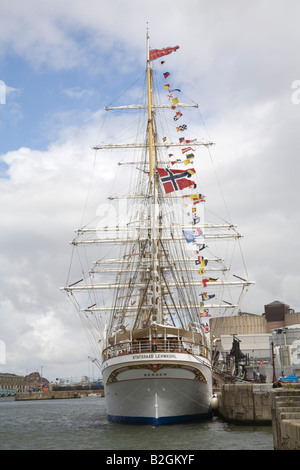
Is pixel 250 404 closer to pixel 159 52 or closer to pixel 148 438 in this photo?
pixel 148 438

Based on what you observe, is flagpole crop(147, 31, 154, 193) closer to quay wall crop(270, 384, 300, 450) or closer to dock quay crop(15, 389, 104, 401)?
quay wall crop(270, 384, 300, 450)

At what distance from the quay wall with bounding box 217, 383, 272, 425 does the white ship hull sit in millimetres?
2429

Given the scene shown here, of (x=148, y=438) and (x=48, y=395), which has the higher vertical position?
(x=148, y=438)

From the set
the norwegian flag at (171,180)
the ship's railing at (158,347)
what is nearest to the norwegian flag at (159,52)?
the norwegian flag at (171,180)

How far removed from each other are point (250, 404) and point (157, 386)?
569 centimetres

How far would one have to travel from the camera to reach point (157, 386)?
3173cm

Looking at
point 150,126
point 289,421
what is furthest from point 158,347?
point 150,126

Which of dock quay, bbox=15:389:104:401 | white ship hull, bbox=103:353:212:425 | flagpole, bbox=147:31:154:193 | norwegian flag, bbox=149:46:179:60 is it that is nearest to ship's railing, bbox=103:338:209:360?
white ship hull, bbox=103:353:212:425

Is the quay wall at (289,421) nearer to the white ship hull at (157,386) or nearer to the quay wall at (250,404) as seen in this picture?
the quay wall at (250,404)

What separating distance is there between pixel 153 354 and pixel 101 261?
105 ft

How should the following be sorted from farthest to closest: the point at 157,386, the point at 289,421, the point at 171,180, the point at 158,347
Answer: the point at 171,180 < the point at 158,347 < the point at 157,386 < the point at 289,421

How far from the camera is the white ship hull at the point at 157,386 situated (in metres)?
31.8

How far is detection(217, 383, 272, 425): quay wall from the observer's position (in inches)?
1261
